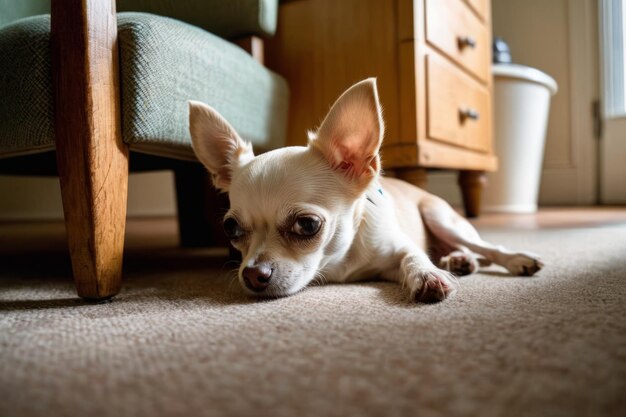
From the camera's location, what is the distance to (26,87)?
91cm

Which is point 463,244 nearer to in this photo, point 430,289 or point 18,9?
point 430,289

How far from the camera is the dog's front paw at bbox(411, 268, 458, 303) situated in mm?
815

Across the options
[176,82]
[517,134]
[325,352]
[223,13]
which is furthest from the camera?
[517,134]

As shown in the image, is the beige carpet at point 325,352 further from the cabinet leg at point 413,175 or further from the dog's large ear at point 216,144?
the cabinet leg at point 413,175

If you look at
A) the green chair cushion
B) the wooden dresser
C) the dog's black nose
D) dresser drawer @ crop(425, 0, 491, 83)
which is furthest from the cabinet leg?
the dog's black nose

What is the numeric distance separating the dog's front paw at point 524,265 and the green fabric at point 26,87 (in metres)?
1.01

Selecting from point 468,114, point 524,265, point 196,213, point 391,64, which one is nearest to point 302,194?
point 524,265

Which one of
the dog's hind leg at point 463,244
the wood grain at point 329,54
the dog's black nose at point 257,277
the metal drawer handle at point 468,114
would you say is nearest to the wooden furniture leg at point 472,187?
the metal drawer handle at point 468,114

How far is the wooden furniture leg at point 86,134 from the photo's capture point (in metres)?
0.85

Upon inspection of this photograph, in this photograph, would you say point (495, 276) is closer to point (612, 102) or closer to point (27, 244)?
point (27, 244)

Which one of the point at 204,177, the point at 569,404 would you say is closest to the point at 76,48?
the point at 569,404

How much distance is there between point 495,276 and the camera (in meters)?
1.07

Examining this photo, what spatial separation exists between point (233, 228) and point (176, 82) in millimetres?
356

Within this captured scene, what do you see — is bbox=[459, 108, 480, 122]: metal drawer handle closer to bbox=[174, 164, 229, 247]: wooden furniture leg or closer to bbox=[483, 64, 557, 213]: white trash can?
bbox=[483, 64, 557, 213]: white trash can
